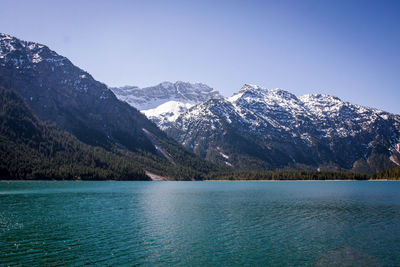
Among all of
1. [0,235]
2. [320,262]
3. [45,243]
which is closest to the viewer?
[320,262]

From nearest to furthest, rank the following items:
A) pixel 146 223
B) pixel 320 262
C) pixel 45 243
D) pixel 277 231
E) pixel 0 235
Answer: pixel 320 262, pixel 45 243, pixel 0 235, pixel 277 231, pixel 146 223

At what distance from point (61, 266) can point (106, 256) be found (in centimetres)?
616

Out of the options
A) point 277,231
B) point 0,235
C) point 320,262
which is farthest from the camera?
point 277,231

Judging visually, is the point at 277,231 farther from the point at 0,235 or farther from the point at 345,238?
the point at 0,235

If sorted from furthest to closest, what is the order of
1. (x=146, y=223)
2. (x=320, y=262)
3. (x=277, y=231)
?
(x=146, y=223), (x=277, y=231), (x=320, y=262)

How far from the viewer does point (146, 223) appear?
67.8 metres

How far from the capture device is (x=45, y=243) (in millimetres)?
48750

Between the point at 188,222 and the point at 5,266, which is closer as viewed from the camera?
the point at 5,266

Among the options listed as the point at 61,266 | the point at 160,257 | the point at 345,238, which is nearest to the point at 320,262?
the point at 345,238

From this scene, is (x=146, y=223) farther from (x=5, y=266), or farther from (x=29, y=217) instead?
(x=5, y=266)

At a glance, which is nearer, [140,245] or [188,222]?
[140,245]

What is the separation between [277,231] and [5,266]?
43.9 meters

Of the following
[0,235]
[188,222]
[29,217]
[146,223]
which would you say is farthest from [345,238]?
[29,217]

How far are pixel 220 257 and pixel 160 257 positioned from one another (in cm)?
811
